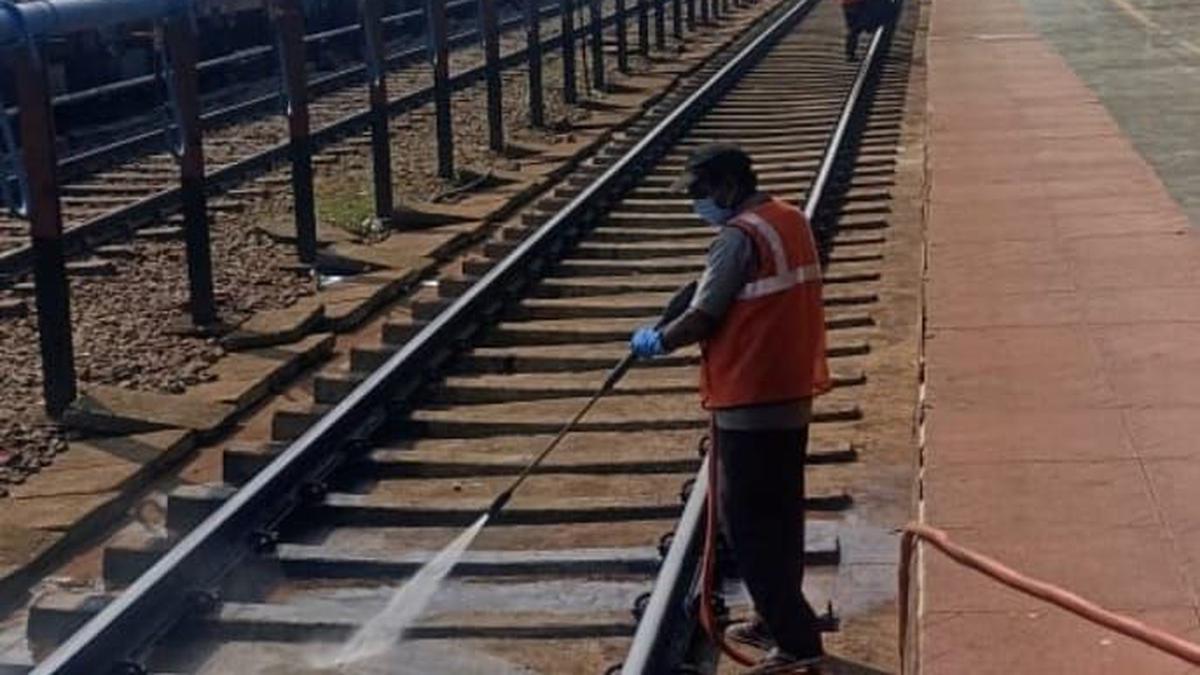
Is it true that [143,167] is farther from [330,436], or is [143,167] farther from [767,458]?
[767,458]

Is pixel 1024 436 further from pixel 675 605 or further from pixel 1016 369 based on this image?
pixel 675 605

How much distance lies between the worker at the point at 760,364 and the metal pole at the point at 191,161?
20.3 ft

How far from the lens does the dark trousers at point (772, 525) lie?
6.30 m

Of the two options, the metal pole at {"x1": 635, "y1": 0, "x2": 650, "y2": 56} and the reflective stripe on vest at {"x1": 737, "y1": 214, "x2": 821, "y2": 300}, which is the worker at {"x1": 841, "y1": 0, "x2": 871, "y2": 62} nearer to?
the metal pole at {"x1": 635, "y1": 0, "x2": 650, "y2": 56}

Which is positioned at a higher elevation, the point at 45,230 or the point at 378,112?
the point at 45,230

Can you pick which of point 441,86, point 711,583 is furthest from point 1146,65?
point 711,583

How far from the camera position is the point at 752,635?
662 centimetres

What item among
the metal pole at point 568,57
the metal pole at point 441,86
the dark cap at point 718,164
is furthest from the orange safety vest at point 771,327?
the metal pole at point 568,57

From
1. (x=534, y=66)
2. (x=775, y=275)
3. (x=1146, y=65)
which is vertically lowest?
(x=1146, y=65)

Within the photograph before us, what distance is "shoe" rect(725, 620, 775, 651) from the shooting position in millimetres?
6559

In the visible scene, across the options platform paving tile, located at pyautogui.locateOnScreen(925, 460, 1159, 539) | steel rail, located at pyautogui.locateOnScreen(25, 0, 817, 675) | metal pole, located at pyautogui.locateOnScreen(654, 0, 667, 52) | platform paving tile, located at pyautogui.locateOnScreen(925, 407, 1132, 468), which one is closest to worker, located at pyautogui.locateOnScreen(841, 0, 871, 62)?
metal pole, located at pyautogui.locateOnScreen(654, 0, 667, 52)

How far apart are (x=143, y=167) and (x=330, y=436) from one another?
10615 millimetres

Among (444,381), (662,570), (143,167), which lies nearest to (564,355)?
(444,381)

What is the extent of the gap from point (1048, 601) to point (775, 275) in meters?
1.20
